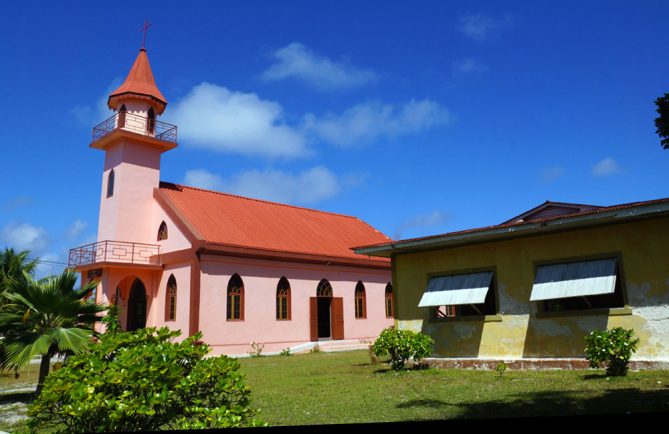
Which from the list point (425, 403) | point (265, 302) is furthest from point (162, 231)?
point (425, 403)

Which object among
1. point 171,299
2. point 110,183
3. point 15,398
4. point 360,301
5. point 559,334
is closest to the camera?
point 15,398

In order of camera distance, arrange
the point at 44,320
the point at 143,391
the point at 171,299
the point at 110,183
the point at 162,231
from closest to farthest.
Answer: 1. the point at 143,391
2. the point at 44,320
3. the point at 171,299
4. the point at 162,231
5. the point at 110,183

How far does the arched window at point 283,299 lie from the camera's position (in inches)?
1000

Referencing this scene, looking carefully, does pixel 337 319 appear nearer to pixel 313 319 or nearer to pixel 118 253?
pixel 313 319

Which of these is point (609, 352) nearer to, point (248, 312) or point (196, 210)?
point (248, 312)

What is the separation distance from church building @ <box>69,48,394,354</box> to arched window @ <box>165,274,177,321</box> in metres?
0.05

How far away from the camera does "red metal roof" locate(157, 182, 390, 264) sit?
978 inches

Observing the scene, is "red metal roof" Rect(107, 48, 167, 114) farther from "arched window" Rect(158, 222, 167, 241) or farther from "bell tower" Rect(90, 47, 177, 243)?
"arched window" Rect(158, 222, 167, 241)

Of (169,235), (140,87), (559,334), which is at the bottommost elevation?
(559,334)

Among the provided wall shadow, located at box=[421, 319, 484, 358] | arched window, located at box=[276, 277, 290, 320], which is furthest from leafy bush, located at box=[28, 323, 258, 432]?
arched window, located at box=[276, 277, 290, 320]

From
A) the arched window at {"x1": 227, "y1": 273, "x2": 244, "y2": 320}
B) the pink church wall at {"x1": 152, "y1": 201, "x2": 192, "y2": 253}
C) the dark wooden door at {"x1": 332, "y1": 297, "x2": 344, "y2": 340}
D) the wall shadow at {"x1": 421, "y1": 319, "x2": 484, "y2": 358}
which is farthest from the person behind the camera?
the dark wooden door at {"x1": 332, "y1": 297, "x2": 344, "y2": 340}

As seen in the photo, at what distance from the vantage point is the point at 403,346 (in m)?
13.7

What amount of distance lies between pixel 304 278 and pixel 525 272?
49.3ft

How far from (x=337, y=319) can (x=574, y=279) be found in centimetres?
1702
